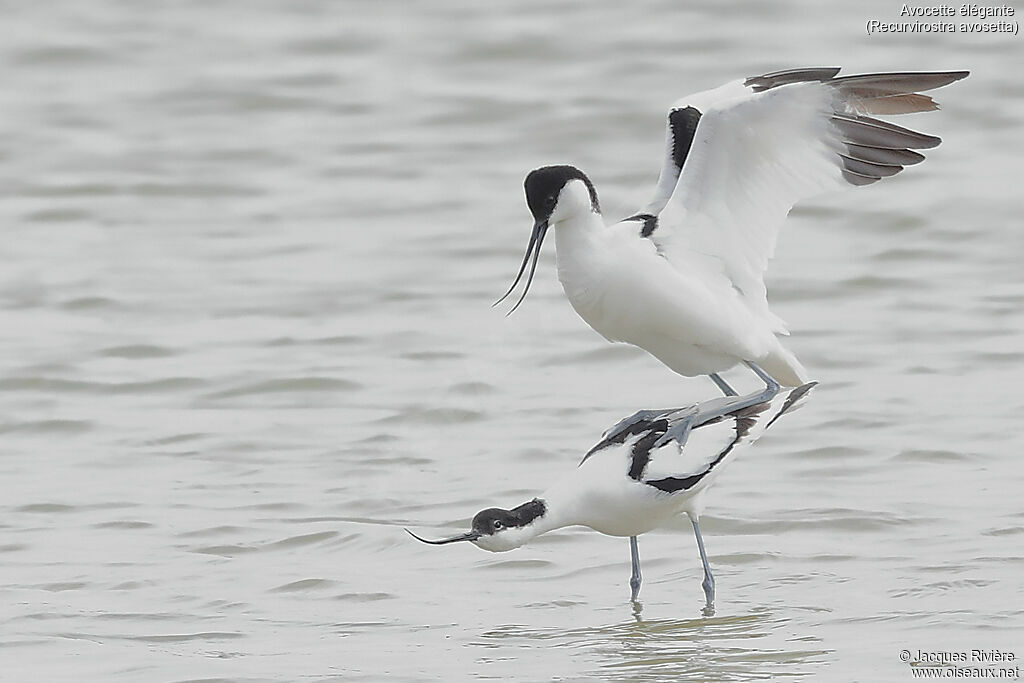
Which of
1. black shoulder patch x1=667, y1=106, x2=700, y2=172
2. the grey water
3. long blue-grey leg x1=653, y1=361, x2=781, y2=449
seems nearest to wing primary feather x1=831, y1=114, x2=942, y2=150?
black shoulder patch x1=667, y1=106, x2=700, y2=172

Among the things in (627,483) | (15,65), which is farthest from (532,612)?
(15,65)

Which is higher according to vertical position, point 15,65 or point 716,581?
point 15,65

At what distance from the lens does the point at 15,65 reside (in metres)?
17.2

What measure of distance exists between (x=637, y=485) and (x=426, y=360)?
4.18 m

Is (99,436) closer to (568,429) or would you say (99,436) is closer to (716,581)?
(568,429)

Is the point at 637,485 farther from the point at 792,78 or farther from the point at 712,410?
the point at 792,78

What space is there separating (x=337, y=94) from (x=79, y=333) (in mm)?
5494

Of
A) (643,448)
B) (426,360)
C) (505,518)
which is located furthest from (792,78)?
(426,360)
